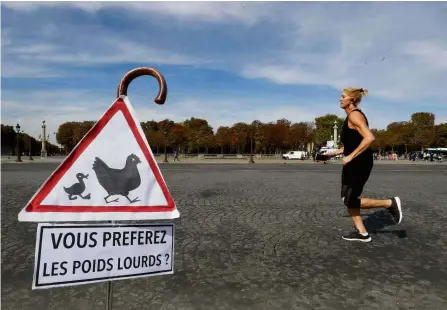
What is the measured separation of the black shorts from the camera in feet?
16.0

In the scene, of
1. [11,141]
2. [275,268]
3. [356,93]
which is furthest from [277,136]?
[275,268]

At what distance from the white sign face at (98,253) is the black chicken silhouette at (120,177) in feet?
0.62

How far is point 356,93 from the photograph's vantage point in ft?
16.4

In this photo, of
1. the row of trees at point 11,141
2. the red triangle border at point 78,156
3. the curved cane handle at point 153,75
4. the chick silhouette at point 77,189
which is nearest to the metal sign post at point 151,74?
the curved cane handle at point 153,75

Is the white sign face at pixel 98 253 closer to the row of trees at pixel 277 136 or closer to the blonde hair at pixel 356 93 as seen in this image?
the blonde hair at pixel 356 93

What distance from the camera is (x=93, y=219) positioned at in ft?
6.63

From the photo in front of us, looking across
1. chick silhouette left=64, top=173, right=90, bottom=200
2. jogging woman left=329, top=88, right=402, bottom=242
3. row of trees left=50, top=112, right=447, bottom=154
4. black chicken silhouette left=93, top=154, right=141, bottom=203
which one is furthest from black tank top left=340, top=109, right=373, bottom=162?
row of trees left=50, top=112, right=447, bottom=154

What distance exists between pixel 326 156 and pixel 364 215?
7.57 feet

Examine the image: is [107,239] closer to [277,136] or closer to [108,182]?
[108,182]

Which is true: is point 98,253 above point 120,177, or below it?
below

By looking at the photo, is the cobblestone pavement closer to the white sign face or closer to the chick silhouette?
the white sign face

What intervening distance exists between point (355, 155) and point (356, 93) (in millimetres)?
854

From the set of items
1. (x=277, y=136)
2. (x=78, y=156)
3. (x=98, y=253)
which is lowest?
(x=98, y=253)

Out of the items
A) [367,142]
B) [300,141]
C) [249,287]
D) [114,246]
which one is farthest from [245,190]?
[300,141]
